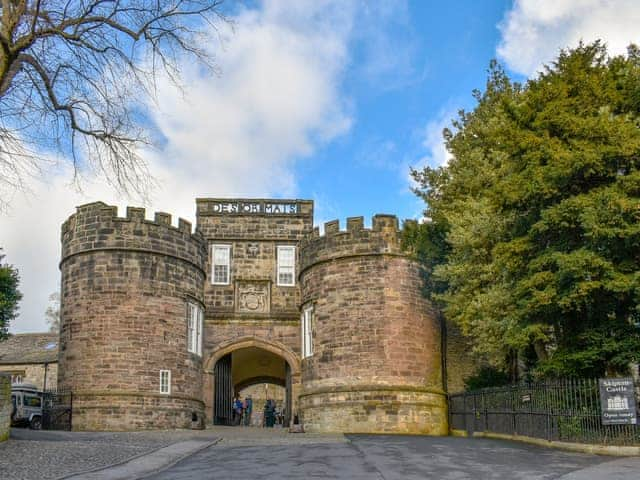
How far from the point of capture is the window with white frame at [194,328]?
27837mm

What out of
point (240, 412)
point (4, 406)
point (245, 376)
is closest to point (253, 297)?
point (240, 412)

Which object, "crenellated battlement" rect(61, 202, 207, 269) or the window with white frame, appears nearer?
"crenellated battlement" rect(61, 202, 207, 269)

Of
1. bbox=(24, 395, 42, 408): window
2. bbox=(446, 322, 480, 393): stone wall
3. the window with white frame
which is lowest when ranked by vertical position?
bbox=(24, 395, 42, 408): window

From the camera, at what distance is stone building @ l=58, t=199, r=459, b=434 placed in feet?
83.0

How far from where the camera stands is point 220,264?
3083cm

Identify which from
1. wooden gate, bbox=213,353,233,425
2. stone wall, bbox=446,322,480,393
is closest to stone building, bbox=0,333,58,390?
wooden gate, bbox=213,353,233,425

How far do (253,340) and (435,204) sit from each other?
879cm

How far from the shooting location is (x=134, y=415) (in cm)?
2492

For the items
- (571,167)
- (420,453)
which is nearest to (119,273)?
(420,453)

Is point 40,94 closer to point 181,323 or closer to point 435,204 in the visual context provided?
point 181,323

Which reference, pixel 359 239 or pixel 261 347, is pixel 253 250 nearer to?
pixel 261 347

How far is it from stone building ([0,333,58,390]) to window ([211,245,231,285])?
13.8m

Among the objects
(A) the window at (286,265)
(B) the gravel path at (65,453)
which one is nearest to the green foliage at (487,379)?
(A) the window at (286,265)

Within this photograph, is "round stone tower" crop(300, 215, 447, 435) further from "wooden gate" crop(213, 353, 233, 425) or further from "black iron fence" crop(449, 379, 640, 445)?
"black iron fence" crop(449, 379, 640, 445)
